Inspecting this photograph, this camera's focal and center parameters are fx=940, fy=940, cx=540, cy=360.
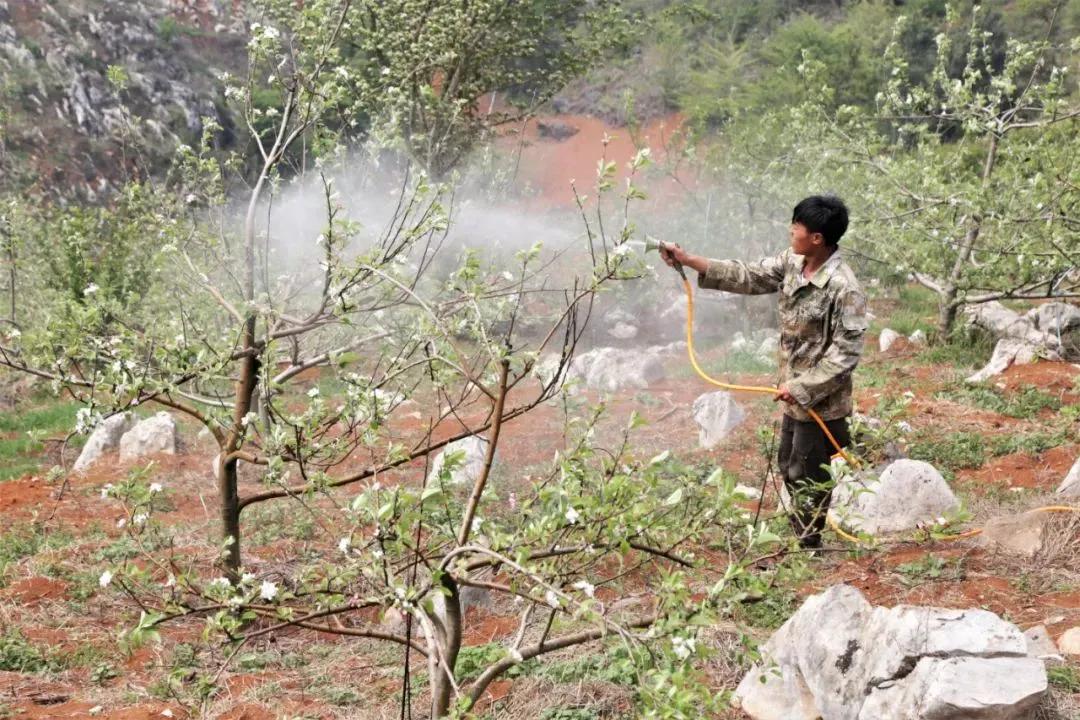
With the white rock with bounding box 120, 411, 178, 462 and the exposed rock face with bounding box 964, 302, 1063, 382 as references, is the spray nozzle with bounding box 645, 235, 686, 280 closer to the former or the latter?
the exposed rock face with bounding box 964, 302, 1063, 382

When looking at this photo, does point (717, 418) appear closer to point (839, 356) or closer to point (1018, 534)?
point (1018, 534)

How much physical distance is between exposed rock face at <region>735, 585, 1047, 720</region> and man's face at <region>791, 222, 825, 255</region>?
182 cm

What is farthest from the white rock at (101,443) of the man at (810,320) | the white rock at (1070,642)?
the white rock at (1070,642)

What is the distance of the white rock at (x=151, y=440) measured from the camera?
940 cm

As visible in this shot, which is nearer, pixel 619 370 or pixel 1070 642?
pixel 1070 642

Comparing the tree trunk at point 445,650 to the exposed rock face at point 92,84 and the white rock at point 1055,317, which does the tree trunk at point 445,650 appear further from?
the exposed rock face at point 92,84

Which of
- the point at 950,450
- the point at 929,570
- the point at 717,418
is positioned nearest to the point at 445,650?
the point at 929,570

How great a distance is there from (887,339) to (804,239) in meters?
8.39

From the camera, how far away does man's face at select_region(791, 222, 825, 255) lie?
15.4ft

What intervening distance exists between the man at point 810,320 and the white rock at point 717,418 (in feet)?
11.4

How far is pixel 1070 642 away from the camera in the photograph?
12.6 ft

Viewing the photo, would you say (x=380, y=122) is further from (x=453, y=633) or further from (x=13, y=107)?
(x=13, y=107)

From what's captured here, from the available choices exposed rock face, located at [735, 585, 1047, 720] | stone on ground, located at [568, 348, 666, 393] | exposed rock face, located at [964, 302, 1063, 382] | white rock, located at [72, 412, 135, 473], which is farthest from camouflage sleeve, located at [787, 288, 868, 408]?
white rock, located at [72, 412, 135, 473]

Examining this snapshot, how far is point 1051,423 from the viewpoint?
8.08m
